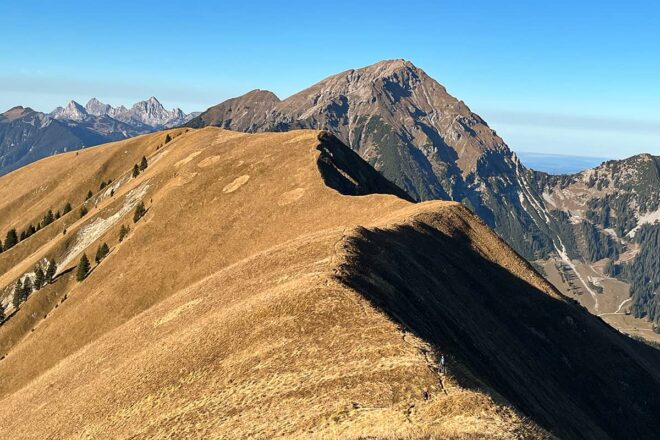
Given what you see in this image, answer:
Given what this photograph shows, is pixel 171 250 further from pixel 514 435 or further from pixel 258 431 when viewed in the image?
pixel 514 435

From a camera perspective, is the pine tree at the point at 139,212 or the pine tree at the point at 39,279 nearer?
the pine tree at the point at 39,279

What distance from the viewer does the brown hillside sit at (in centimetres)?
3133

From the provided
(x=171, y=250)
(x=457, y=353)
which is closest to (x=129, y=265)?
(x=171, y=250)

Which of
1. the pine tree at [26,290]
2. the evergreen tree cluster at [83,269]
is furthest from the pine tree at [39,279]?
the evergreen tree cluster at [83,269]

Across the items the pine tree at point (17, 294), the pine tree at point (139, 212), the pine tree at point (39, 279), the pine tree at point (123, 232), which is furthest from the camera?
the pine tree at point (139, 212)

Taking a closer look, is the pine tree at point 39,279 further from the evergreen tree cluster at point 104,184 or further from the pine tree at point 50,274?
the evergreen tree cluster at point 104,184

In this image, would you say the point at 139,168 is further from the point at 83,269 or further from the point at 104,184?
the point at 83,269

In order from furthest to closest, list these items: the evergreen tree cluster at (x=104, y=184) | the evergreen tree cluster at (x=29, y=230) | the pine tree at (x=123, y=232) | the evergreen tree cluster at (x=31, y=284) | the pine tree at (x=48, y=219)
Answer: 1. the evergreen tree cluster at (x=104, y=184)
2. the pine tree at (x=48, y=219)
3. the evergreen tree cluster at (x=29, y=230)
4. the pine tree at (x=123, y=232)
5. the evergreen tree cluster at (x=31, y=284)

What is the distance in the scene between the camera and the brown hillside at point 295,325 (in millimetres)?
31328

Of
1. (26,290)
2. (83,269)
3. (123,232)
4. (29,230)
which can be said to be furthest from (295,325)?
(29,230)

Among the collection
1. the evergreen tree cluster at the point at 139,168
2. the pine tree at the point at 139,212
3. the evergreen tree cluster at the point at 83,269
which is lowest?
the evergreen tree cluster at the point at 83,269

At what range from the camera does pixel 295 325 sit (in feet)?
127

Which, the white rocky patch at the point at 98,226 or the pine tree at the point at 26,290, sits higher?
the white rocky patch at the point at 98,226

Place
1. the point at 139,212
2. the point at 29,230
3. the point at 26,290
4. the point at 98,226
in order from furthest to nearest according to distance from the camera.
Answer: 1. the point at 29,230
2. the point at 98,226
3. the point at 139,212
4. the point at 26,290
